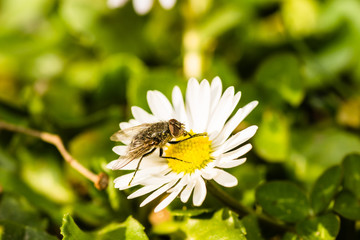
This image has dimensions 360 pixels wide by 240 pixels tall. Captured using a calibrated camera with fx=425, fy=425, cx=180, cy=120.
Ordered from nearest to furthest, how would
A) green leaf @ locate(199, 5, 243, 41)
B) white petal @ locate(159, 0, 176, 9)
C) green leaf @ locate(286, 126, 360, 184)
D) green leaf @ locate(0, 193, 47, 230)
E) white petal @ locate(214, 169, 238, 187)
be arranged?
white petal @ locate(214, 169, 238, 187) → green leaf @ locate(0, 193, 47, 230) → green leaf @ locate(286, 126, 360, 184) → white petal @ locate(159, 0, 176, 9) → green leaf @ locate(199, 5, 243, 41)

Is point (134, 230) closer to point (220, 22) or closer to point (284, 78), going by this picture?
point (284, 78)

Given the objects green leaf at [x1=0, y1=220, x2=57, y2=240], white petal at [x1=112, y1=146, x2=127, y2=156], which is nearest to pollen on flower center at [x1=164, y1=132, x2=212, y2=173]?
white petal at [x1=112, y1=146, x2=127, y2=156]

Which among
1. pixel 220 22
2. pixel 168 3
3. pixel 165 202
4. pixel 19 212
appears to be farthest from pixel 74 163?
pixel 220 22

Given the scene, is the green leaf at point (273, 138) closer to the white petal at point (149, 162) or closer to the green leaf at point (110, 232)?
the white petal at point (149, 162)

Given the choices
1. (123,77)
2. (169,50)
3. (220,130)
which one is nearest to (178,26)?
(169,50)

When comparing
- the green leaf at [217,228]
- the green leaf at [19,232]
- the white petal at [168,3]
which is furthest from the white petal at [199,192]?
the white petal at [168,3]

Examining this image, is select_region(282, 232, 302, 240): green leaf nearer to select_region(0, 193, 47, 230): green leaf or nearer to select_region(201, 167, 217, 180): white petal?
select_region(201, 167, 217, 180): white petal

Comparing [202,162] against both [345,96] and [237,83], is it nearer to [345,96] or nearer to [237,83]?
[237,83]
